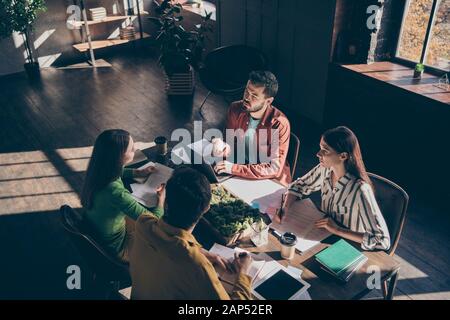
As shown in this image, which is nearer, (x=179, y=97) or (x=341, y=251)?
(x=341, y=251)

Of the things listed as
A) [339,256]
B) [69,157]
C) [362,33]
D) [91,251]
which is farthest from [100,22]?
[339,256]

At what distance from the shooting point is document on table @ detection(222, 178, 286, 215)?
2.82 metres

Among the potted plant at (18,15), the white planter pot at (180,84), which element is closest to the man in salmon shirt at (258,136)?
the white planter pot at (180,84)

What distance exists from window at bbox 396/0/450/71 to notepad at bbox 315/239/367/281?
3.00 meters

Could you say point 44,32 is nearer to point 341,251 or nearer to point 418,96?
point 418,96

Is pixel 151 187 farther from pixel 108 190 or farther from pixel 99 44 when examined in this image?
pixel 99 44

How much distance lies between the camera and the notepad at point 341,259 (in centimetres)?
227

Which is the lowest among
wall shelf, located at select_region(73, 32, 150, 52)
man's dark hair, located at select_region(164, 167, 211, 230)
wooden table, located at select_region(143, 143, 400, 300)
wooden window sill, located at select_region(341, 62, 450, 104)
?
wall shelf, located at select_region(73, 32, 150, 52)

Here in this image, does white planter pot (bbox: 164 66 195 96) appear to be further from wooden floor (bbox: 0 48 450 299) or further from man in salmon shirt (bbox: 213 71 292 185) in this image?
man in salmon shirt (bbox: 213 71 292 185)

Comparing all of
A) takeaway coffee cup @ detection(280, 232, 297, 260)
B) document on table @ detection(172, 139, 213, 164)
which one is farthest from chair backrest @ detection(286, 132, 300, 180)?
takeaway coffee cup @ detection(280, 232, 297, 260)

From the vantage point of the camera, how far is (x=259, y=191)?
116 inches

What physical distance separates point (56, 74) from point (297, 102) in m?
4.07

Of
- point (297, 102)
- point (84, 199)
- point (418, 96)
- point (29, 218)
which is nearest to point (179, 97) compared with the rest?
point (297, 102)

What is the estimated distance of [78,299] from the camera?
336 cm
